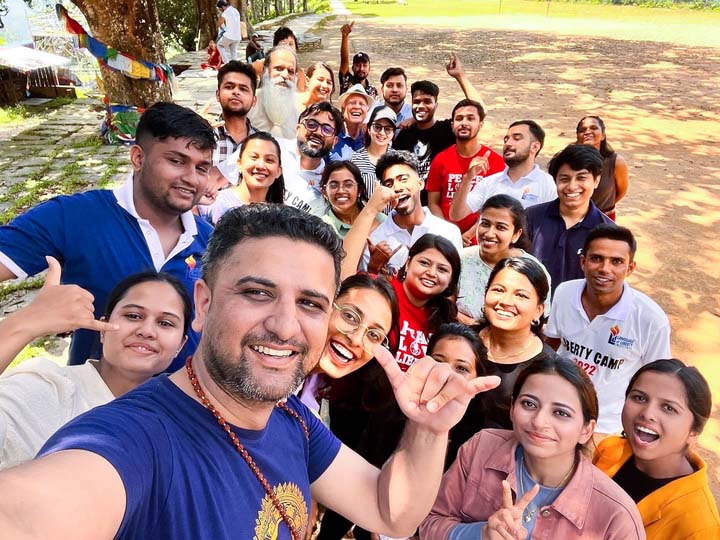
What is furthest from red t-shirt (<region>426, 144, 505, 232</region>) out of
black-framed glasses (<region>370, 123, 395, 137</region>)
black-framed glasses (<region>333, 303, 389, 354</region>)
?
black-framed glasses (<region>333, 303, 389, 354</region>)

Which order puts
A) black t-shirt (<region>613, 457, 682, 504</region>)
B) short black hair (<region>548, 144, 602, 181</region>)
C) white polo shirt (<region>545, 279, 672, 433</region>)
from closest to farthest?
black t-shirt (<region>613, 457, 682, 504</region>) < white polo shirt (<region>545, 279, 672, 433</region>) < short black hair (<region>548, 144, 602, 181</region>)

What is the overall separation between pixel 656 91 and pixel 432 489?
15.5 metres

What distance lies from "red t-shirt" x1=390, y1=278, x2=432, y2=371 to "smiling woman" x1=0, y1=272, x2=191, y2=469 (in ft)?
3.98

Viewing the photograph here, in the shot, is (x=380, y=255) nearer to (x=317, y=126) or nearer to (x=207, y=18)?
(x=317, y=126)

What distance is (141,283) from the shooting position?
197 centimetres

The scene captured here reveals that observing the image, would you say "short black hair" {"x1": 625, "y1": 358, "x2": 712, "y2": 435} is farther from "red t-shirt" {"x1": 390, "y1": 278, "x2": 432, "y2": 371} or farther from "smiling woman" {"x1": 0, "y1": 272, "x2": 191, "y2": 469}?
"smiling woman" {"x1": 0, "y1": 272, "x2": 191, "y2": 469}

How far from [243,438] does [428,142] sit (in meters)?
4.43

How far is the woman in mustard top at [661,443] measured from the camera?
6.16 feet

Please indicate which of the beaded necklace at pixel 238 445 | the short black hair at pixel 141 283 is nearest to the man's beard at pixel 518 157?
the short black hair at pixel 141 283

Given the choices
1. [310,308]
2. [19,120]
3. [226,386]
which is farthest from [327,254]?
[19,120]

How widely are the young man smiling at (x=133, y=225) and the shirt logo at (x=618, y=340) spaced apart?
2163 millimetres

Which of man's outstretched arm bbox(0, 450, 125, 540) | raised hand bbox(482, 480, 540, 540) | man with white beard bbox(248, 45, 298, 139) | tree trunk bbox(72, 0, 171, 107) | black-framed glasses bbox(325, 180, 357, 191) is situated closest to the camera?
man's outstretched arm bbox(0, 450, 125, 540)

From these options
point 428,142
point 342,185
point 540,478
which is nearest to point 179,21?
point 428,142

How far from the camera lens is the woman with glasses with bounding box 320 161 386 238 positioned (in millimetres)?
3602
